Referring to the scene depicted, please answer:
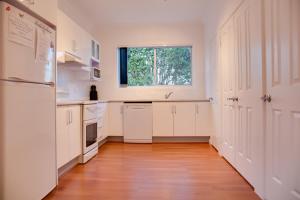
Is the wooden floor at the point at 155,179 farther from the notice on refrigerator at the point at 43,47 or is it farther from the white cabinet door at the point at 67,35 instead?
the white cabinet door at the point at 67,35

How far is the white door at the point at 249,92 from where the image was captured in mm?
2053

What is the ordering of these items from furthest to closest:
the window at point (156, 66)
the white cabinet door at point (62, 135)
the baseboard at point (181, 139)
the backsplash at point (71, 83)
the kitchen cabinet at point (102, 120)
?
the window at point (156, 66), the baseboard at point (181, 139), the kitchen cabinet at point (102, 120), the backsplash at point (71, 83), the white cabinet door at point (62, 135)

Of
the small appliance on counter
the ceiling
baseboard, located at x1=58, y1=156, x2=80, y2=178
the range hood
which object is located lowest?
baseboard, located at x1=58, y1=156, x2=80, y2=178

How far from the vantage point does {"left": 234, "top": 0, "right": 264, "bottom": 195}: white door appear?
205 centimetres

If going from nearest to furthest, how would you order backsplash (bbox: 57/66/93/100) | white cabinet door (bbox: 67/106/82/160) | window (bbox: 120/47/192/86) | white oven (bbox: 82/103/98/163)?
white cabinet door (bbox: 67/106/82/160) < white oven (bbox: 82/103/98/163) < backsplash (bbox: 57/66/93/100) < window (bbox: 120/47/192/86)

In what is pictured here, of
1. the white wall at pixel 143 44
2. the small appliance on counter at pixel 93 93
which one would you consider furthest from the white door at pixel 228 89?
the small appliance on counter at pixel 93 93

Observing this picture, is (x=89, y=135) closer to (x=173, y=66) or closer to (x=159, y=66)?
(x=159, y=66)

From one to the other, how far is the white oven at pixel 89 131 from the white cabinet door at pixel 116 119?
0.97 meters

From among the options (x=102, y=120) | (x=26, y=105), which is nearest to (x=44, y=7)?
(x=26, y=105)

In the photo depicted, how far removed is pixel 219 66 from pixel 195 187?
2045 millimetres

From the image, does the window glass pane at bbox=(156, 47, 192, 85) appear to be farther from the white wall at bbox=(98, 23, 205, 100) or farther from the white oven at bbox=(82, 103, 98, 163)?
the white oven at bbox=(82, 103, 98, 163)

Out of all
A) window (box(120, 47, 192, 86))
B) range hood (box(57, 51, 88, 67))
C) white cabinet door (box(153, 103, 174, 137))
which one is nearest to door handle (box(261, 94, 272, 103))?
range hood (box(57, 51, 88, 67))

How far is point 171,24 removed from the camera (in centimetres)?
528

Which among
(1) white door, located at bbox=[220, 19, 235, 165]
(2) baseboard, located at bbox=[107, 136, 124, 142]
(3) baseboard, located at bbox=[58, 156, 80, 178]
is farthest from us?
(2) baseboard, located at bbox=[107, 136, 124, 142]
